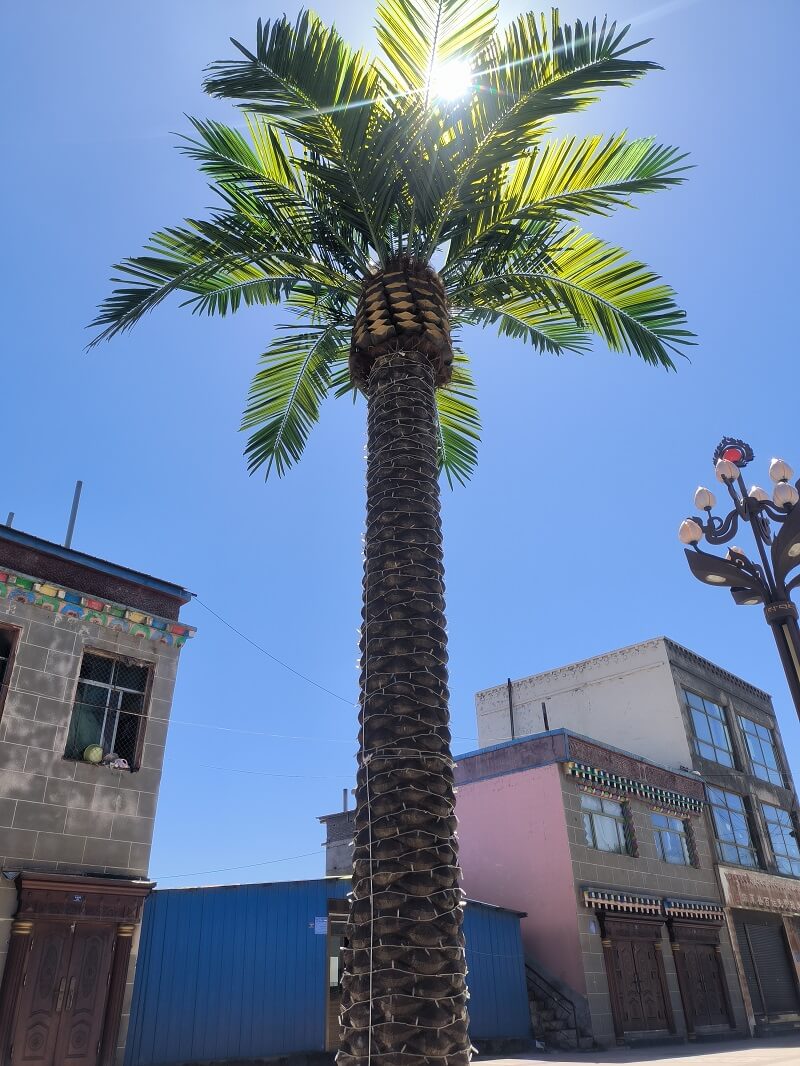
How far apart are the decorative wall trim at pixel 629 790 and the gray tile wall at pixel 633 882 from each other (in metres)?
0.28

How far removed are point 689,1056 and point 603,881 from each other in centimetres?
444

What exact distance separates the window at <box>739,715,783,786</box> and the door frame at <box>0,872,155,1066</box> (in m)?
24.2

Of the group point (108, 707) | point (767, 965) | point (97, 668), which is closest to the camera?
point (108, 707)

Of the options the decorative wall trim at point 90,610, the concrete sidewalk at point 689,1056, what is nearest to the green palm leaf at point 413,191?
the decorative wall trim at point 90,610

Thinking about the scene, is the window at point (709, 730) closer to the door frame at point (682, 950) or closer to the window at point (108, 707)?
the door frame at point (682, 950)

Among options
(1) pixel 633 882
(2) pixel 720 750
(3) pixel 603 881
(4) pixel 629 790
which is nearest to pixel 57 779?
(3) pixel 603 881

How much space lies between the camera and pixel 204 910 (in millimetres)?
13055

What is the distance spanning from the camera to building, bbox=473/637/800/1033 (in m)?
23.9

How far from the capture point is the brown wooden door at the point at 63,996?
9.70 metres

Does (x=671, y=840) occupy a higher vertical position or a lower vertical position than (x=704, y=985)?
higher

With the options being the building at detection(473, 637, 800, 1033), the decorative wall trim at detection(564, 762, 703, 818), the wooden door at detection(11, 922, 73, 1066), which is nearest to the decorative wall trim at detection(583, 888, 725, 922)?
the building at detection(473, 637, 800, 1033)

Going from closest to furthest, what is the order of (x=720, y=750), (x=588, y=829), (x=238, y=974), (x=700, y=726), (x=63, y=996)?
(x=63, y=996), (x=238, y=974), (x=588, y=829), (x=700, y=726), (x=720, y=750)

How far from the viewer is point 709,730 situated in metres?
26.6

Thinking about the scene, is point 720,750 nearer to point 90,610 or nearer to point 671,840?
point 671,840
